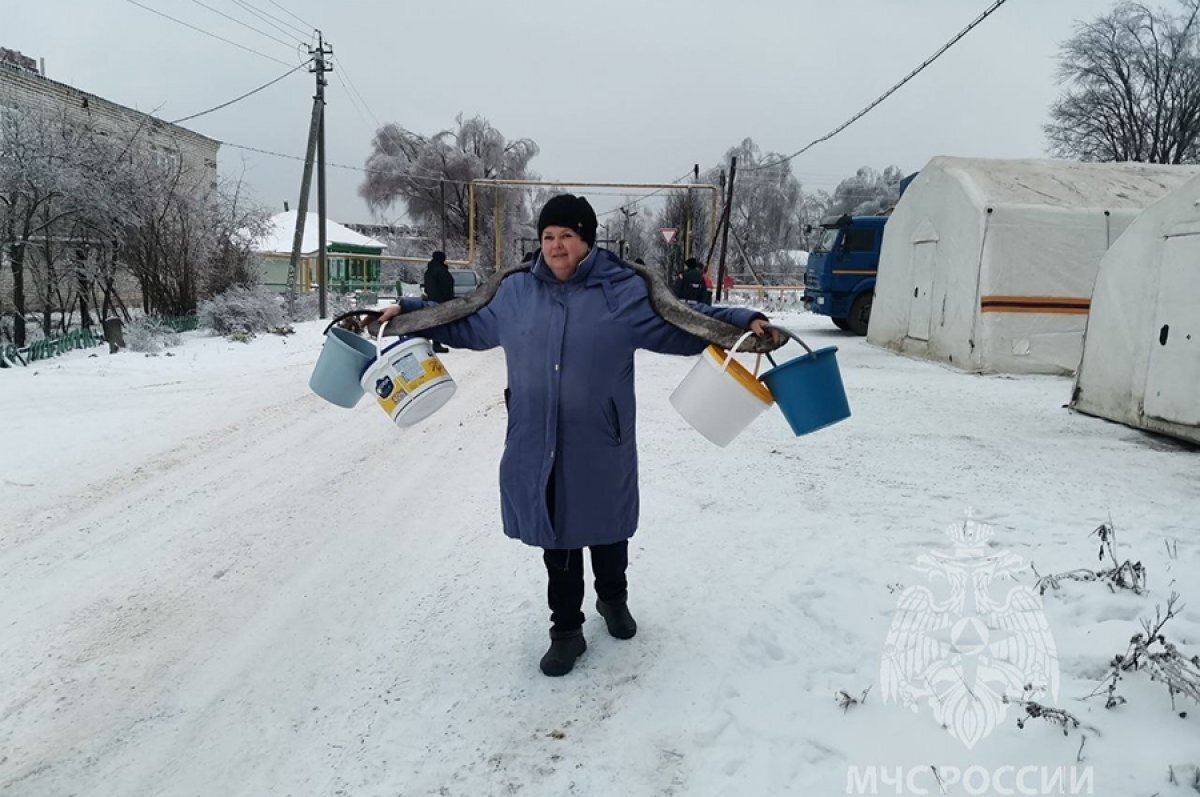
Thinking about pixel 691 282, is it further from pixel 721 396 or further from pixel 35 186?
pixel 721 396

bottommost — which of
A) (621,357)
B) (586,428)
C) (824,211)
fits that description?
(586,428)

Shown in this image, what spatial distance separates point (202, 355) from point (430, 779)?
450 inches

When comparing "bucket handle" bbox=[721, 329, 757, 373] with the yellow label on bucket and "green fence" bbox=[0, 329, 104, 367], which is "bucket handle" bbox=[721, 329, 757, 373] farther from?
"green fence" bbox=[0, 329, 104, 367]

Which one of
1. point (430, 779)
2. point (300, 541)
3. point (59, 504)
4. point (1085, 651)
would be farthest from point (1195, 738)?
point (59, 504)

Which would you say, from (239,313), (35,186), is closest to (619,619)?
(35,186)

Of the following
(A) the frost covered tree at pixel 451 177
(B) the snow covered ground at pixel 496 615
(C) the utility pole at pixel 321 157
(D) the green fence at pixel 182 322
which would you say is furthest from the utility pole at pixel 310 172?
(A) the frost covered tree at pixel 451 177

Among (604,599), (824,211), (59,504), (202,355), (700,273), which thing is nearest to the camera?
(604,599)

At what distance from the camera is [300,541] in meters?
4.36

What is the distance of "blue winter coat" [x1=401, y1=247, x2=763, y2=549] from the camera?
2.69 m

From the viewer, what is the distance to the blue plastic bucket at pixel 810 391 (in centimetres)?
271

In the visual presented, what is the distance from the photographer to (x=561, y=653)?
9.48ft

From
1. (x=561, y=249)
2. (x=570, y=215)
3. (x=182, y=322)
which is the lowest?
(x=182, y=322)

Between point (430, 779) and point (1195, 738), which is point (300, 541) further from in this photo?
point (1195, 738)

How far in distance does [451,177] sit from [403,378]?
43535 mm
